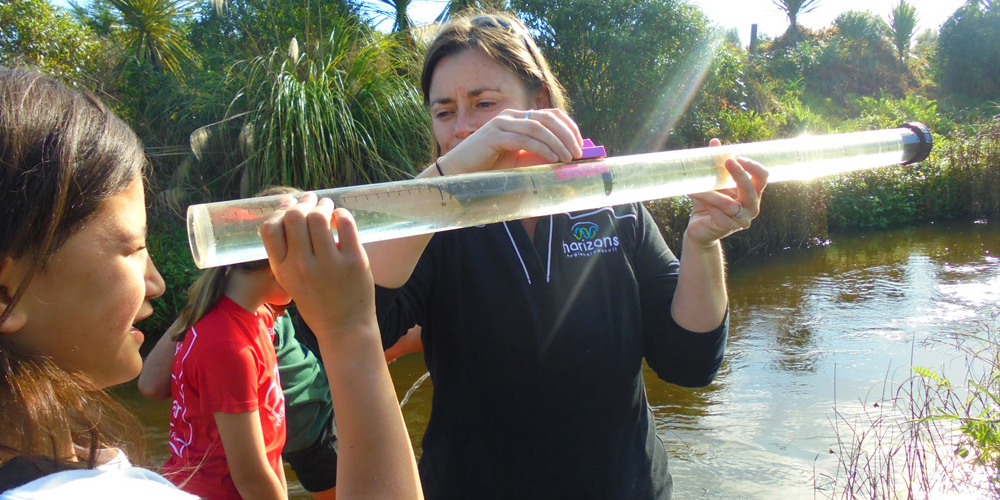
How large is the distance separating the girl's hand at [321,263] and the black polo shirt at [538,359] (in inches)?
20.6

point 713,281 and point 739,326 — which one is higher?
point 713,281

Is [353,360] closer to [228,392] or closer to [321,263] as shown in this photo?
[321,263]

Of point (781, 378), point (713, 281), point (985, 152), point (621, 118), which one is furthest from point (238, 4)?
point (985, 152)

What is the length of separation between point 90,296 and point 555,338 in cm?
93

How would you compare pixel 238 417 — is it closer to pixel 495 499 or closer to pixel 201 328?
pixel 201 328

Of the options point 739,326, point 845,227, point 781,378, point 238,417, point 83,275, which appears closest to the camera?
point 83,275

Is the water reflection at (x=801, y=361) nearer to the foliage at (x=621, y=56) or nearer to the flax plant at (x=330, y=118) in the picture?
the flax plant at (x=330, y=118)

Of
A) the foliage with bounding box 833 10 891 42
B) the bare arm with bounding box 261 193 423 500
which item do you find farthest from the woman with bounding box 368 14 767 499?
the foliage with bounding box 833 10 891 42

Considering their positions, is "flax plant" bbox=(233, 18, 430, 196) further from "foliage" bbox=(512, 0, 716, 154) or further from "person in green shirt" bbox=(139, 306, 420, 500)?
"person in green shirt" bbox=(139, 306, 420, 500)

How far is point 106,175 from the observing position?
983mm

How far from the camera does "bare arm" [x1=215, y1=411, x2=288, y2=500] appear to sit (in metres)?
2.10

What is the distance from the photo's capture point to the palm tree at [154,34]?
12141 mm

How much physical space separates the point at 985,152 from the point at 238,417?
15942 millimetres

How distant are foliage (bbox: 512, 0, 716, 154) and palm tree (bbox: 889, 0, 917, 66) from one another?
66.9 ft
